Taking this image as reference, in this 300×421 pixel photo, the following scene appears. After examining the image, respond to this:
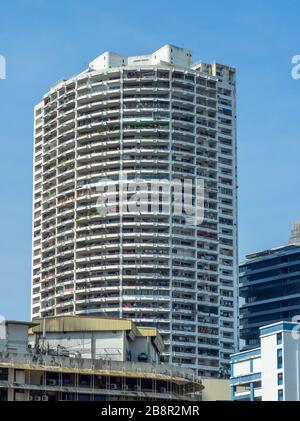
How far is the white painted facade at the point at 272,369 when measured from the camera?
123250 mm

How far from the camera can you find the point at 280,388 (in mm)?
123188

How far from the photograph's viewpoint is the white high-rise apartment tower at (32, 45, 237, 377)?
17762 cm

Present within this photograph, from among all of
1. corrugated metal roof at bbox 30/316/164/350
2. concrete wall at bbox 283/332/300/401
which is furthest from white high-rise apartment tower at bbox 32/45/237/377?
corrugated metal roof at bbox 30/316/164/350

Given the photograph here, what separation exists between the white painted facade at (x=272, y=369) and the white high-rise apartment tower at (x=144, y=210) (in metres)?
41.2

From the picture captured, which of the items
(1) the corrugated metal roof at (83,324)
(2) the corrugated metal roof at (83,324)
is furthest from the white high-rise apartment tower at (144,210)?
(1) the corrugated metal roof at (83,324)

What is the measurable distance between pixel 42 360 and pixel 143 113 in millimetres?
111695

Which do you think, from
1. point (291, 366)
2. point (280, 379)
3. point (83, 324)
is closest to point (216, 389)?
point (280, 379)

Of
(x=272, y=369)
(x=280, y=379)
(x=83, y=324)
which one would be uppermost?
(x=83, y=324)

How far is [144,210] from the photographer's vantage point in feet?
588

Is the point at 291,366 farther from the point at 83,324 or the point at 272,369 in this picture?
the point at 83,324

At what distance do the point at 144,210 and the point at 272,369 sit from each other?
57759 mm

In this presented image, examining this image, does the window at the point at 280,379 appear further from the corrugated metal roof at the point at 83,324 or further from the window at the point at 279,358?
the corrugated metal roof at the point at 83,324
